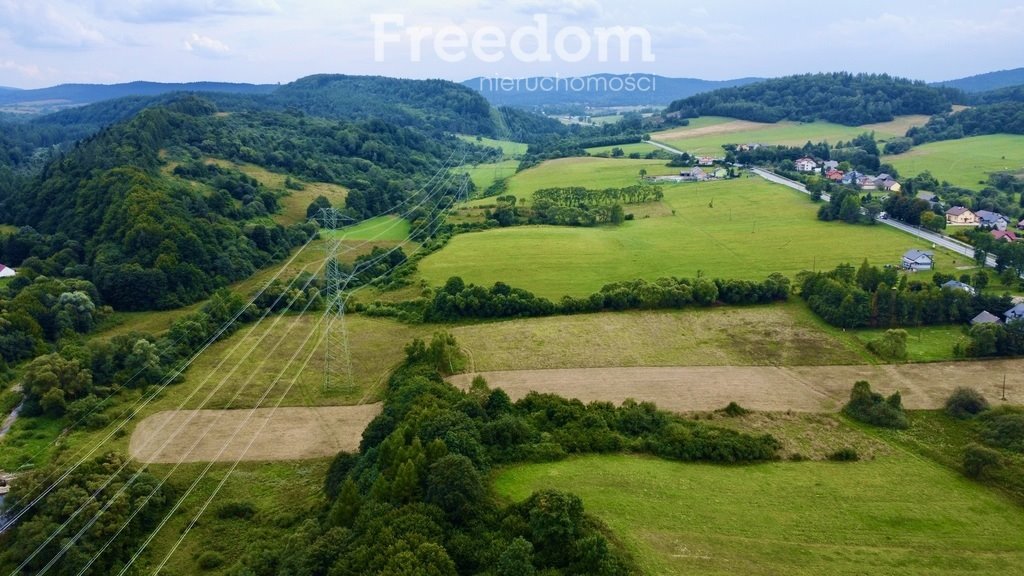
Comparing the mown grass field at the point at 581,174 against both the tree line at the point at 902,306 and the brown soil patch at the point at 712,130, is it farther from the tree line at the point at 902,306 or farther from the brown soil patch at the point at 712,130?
the tree line at the point at 902,306

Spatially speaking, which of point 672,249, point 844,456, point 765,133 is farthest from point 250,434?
point 765,133

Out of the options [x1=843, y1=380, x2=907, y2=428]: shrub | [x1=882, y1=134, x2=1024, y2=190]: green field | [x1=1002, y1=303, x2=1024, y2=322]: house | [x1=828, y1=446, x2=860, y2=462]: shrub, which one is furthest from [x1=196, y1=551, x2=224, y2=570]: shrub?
[x1=882, y1=134, x2=1024, y2=190]: green field

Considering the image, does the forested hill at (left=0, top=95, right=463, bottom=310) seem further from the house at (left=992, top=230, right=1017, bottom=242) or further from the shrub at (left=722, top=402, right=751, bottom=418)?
the house at (left=992, top=230, right=1017, bottom=242)

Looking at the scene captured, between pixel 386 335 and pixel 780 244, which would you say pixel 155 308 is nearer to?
pixel 386 335

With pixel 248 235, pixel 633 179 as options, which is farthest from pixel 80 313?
pixel 633 179

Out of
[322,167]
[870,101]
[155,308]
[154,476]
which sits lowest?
[154,476]

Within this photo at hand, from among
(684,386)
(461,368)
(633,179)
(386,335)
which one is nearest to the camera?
(684,386)

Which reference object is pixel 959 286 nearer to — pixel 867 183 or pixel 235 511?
pixel 867 183
